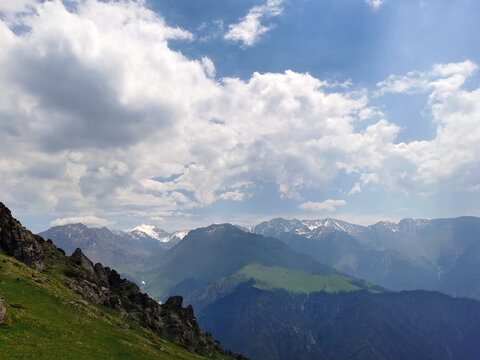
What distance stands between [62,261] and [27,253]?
23158mm

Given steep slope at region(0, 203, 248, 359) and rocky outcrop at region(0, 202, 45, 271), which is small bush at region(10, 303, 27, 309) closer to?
steep slope at region(0, 203, 248, 359)

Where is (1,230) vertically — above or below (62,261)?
above

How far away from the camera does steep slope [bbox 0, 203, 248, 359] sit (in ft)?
146

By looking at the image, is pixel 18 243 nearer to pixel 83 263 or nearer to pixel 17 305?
pixel 83 263

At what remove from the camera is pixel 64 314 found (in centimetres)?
5816

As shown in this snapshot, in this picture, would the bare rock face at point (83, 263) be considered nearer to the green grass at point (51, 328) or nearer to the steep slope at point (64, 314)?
the steep slope at point (64, 314)

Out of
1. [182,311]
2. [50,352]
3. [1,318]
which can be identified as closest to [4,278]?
[1,318]

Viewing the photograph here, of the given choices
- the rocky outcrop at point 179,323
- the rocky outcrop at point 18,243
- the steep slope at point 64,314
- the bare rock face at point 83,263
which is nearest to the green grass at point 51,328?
the steep slope at point 64,314

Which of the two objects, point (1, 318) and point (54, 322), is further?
point (54, 322)

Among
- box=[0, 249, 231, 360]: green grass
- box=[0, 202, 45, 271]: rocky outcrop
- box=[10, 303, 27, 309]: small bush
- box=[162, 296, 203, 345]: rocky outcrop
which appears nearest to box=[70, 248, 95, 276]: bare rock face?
box=[0, 202, 45, 271]: rocky outcrop

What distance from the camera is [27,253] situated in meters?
82.3

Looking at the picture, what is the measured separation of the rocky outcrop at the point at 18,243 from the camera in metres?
81.8

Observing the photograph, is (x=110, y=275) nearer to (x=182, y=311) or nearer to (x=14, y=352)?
(x=182, y=311)

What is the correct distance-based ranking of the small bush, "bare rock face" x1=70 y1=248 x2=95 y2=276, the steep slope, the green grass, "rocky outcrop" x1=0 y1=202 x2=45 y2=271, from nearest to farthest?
1. the green grass
2. the steep slope
3. the small bush
4. "rocky outcrop" x1=0 y1=202 x2=45 y2=271
5. "bare rock face" x1=70 y1=248 x2=95 y2=276
